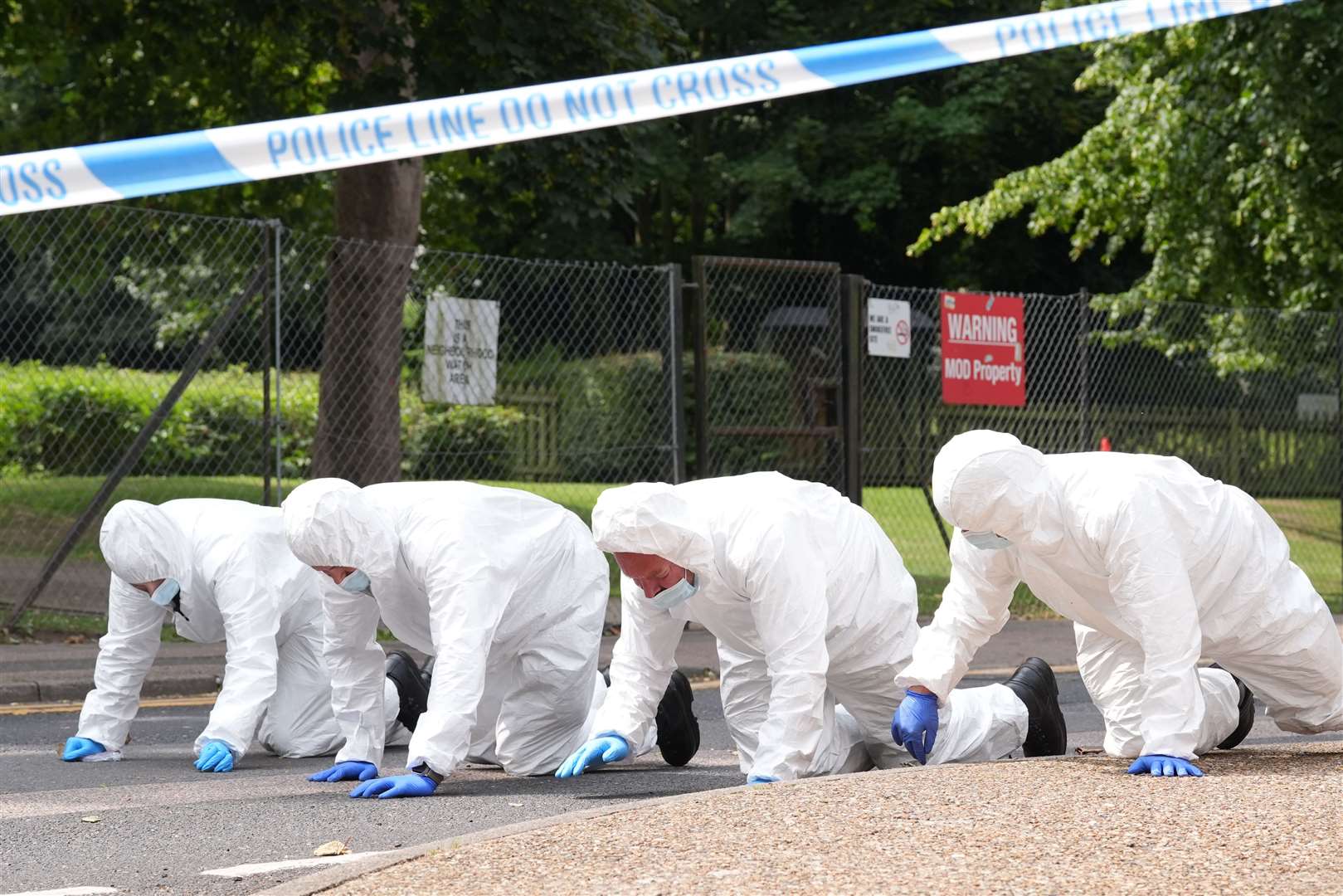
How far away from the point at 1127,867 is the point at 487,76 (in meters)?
10.4

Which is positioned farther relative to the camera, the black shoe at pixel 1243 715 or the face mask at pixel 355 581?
the black shoe at pixel 1243 715

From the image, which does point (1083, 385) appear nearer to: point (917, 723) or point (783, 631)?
point (917, 723)

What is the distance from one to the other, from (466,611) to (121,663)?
184 cm

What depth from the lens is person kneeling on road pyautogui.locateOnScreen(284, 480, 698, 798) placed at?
6.26 metres

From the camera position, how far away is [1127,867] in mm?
4473

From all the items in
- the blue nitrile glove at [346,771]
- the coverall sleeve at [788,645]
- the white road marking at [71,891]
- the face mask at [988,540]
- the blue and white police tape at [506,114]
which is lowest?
the blue nitrile glove at [346,771]

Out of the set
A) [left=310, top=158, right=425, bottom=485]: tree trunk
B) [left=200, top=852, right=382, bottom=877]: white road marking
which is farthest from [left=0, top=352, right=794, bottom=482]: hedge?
[left=200, top=852, right=382, bottom=877]: white road marking

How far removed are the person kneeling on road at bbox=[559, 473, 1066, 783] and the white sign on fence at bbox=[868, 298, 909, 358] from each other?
6151mm

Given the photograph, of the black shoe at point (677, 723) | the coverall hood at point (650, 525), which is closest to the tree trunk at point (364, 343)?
the black shoe at point (677, 723)

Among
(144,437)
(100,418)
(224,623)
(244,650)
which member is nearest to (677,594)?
(244,650)

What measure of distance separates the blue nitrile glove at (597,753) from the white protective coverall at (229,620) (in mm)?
882

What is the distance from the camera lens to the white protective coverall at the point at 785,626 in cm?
608

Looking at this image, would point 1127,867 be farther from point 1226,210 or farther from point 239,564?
point 1226,210

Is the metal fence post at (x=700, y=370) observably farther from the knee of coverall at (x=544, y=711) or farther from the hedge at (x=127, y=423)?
the knee of coverall at (x=544, y=711)
